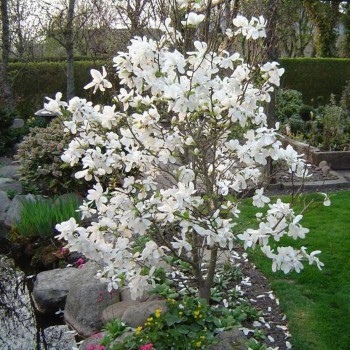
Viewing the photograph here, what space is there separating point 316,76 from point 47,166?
12.3 m

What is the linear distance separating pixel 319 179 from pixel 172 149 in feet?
17.1

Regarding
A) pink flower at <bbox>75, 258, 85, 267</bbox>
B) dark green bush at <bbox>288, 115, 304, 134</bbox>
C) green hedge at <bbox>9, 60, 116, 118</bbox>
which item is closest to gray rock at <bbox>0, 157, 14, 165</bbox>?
green hedge at <bbox>9, 60, 116, 118</bbox>

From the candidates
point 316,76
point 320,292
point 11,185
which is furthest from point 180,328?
point 316,76

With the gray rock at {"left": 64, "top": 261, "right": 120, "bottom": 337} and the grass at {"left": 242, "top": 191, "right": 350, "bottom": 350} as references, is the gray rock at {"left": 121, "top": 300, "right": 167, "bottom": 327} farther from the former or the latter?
the grass at {"left": 242, "top": 191, "right": 350, "bottom": 350}

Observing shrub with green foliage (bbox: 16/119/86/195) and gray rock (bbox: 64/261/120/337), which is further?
shrub with green foliage (bbox: 16/119/86/195)

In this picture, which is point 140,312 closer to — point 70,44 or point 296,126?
point 296,126

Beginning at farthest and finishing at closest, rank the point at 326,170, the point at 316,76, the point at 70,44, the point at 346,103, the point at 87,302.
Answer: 1. the point at 316,76
2. the point at 346,103
3. the point at 70,44
4. the point at 326,170
5. the point at 87,302

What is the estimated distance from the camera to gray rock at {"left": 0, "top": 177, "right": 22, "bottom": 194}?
7625 millimetres

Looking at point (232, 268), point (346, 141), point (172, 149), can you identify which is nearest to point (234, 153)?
point (172, 149)

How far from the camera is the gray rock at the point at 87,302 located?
4379mm

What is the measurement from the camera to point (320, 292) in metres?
4.31

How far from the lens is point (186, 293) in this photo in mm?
4176

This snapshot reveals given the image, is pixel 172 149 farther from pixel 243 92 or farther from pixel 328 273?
pixel 328 273

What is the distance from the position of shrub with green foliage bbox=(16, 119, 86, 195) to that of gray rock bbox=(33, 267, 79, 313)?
204 cm
